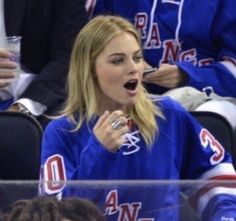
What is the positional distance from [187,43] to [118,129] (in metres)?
0.96

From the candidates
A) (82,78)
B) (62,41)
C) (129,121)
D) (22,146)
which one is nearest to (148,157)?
(129,121)

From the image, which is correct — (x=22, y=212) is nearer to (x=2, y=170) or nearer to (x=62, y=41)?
(x=2, y=170)

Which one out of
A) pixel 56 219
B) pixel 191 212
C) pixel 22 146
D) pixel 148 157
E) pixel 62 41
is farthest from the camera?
pixel 62 41

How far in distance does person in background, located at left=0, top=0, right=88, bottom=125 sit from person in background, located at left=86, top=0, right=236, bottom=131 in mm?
220

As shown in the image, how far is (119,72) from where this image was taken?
92.6 inches

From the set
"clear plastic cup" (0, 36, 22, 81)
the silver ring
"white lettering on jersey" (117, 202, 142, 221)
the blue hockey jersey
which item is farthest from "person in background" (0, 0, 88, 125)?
"white lettering on jersey" (117, 202, 142, 221)

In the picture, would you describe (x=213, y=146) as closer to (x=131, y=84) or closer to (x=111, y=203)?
(x=131, y=84)

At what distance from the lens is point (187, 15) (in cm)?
311

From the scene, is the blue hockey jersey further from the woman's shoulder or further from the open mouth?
the open mouth

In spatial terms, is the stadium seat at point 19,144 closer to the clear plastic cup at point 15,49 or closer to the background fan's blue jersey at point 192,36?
the clear plastic cup at point 15,49

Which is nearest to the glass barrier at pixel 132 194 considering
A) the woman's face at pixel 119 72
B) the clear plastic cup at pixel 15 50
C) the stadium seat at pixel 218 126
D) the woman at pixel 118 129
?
the woman at pixel 118 129

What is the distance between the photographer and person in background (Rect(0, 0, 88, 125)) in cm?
296

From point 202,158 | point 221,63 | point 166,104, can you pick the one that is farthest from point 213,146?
point 221,63

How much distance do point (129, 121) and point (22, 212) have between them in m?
0.60
